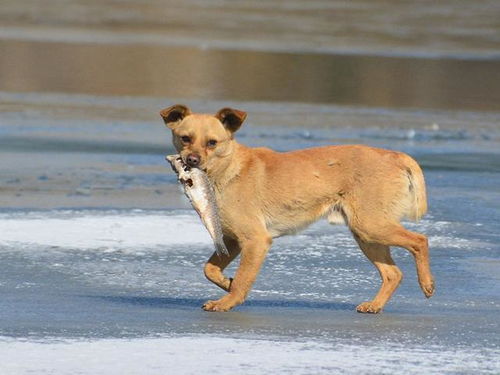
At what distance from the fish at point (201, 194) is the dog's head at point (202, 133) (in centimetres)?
4

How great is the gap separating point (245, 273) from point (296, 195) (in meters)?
0.57

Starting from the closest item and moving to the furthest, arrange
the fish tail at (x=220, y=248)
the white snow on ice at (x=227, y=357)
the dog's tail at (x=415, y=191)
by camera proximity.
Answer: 1. the white snow on ice at (x=227, y=357)
2. the fish tail at (x=220, y=248)
3. the dog's tail at (x=415, y=191)

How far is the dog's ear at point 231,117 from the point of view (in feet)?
25.0

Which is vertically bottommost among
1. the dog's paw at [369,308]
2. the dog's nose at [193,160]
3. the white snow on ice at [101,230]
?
the dog's paw at [369,308]

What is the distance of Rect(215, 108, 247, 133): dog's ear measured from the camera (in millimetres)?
7619

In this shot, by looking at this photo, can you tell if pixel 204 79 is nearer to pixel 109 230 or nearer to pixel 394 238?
pixel 109 230

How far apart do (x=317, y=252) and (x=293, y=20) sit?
76.3 ft

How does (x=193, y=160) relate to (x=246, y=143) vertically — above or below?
below

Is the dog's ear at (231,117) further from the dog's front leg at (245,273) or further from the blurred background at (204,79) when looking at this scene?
the blurred background at (204,79)

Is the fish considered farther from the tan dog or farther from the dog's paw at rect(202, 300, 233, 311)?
the dog's paw at rect(202, 300, 233, 311)

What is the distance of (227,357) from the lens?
6.30m

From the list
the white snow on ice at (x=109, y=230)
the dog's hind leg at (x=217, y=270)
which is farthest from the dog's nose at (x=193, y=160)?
the white snow on ice at (x=109, y=230)

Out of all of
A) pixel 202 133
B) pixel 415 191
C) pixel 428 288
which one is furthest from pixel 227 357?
pixel 415 191

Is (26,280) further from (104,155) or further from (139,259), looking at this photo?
(104,155)
